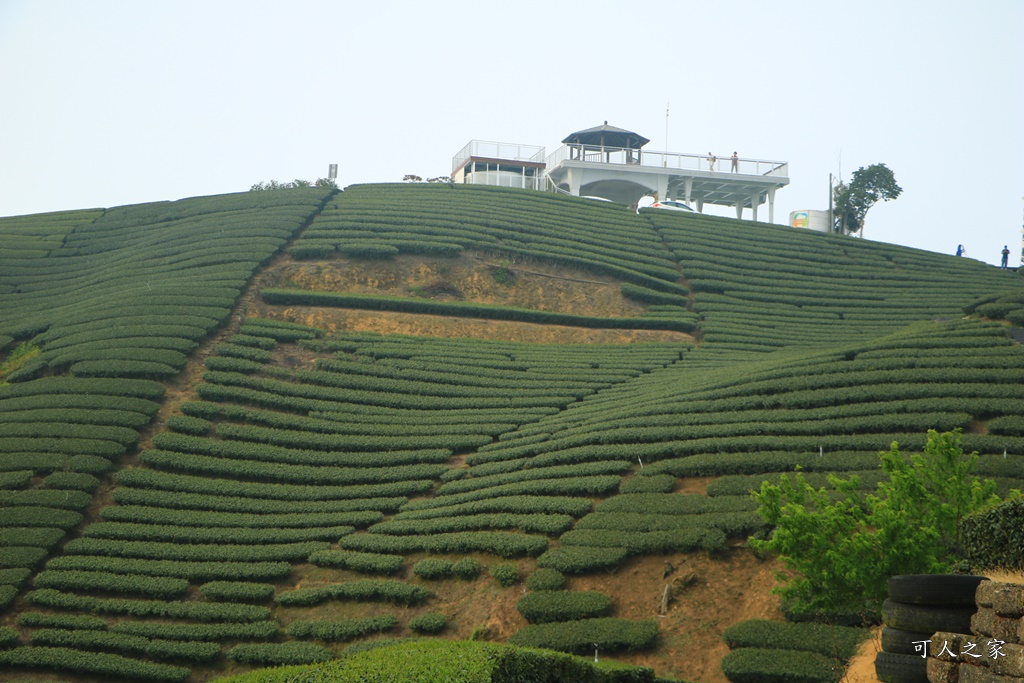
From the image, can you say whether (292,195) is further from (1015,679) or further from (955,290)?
(1015,679)

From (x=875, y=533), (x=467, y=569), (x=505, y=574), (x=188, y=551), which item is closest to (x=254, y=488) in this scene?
(x=188, y=551)

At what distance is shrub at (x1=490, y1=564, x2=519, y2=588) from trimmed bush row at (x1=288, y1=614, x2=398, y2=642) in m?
2.11

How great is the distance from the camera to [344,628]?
18188 mm

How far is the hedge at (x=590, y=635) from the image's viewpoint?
1622 cm

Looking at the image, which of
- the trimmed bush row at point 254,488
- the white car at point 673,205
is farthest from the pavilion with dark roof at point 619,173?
the trimmed bush row at point 254,488

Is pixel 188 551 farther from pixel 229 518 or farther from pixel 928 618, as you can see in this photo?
pixel 928 618

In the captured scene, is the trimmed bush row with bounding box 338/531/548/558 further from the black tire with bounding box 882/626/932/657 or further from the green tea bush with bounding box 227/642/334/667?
the black tire with bounding box 882/626/932/657

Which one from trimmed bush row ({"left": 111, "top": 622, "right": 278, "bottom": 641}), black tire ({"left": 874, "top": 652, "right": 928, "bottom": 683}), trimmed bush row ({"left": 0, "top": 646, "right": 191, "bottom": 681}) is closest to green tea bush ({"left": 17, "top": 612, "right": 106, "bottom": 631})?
trimmed bush row ({"left": 111, "top": 622, "right": 278, "bottom": 641})

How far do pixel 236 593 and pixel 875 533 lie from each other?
41.9ft

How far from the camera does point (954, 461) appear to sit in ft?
46.4

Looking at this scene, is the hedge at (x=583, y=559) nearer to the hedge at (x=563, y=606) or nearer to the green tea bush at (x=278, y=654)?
the hedge at (x=563, y=606)

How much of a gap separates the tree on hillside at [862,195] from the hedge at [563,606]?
48.7 m

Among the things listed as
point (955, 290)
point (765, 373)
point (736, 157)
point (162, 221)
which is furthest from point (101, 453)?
point (736, 157)

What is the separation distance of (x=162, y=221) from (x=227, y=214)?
3.59m
